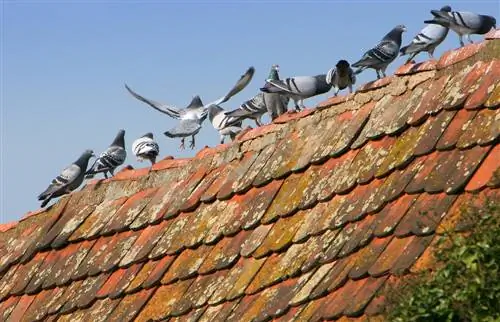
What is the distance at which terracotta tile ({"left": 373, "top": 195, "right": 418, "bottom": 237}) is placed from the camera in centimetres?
734

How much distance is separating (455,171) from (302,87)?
547 centimetres

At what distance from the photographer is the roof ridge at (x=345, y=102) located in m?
8.21

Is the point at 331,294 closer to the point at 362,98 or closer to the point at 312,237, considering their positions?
the point at 312,237

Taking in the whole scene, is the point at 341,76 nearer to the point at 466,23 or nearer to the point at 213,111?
the point at 466,23

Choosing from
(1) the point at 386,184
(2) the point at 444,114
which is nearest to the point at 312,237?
(1) the point at 386,184

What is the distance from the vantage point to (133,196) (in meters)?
10.1

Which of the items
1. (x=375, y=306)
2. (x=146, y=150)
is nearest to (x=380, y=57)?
(x=146, y=150)

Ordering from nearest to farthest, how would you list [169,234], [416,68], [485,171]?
[485,171]
[416,68]
[169,234]

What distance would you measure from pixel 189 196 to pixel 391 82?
5.60ft

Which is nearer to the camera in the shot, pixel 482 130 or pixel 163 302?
pixel 482 130

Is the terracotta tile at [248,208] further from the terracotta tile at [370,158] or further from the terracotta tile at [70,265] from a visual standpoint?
the terracotta tile at [70,265]

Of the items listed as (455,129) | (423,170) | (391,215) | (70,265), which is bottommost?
(391,215)

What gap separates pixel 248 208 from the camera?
8766 millimetres

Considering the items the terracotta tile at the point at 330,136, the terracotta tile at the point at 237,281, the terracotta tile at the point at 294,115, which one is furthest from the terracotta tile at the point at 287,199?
the terracotta tile at the point at 294,115
